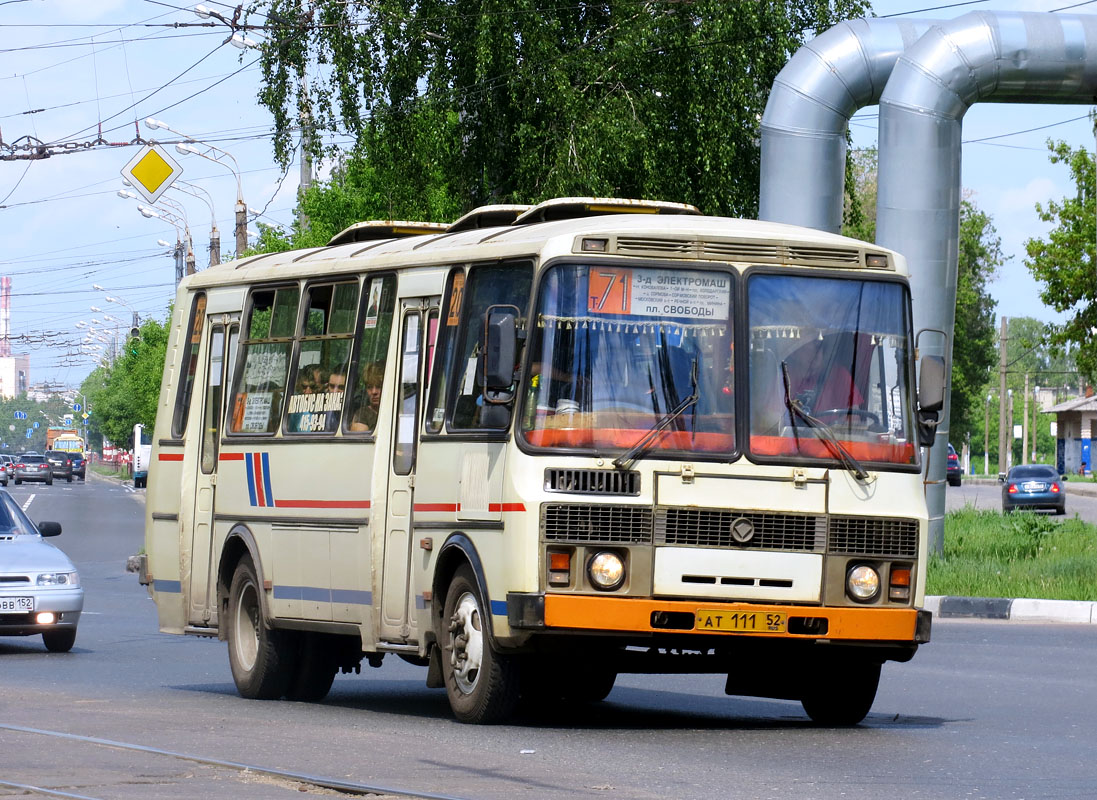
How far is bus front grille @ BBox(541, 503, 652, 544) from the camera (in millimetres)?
10250

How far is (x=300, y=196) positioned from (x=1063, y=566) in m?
23.2

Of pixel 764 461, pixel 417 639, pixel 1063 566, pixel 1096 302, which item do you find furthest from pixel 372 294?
pixel 1096 302

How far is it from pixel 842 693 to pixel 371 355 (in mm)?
3426

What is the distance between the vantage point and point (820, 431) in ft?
35.0

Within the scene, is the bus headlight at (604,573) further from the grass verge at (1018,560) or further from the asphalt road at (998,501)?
the asphalt road at (998,501)

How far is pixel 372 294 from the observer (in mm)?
12500

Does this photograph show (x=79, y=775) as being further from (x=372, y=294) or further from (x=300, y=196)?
(x=300, y=196)

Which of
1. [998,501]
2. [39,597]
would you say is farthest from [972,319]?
[39,597]

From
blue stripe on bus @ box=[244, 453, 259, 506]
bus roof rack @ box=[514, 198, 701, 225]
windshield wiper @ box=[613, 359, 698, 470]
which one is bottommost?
blue stripe on bus @ box=[244, 453, 259, 506]

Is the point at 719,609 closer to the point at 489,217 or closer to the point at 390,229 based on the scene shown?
the point at 489,217

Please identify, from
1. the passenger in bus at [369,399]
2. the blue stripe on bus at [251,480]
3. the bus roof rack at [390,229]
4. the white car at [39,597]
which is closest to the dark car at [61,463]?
the white car at [39,597]

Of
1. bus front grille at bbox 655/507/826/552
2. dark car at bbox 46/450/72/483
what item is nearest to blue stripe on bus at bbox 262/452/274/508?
bus front grille at bbox 655/507/826/552

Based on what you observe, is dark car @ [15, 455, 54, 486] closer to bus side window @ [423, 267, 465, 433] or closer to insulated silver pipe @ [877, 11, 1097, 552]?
insulated silver pipe @ [877, 11, 1097, 552]

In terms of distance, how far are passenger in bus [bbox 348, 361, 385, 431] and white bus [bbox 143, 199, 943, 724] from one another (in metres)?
0.02
